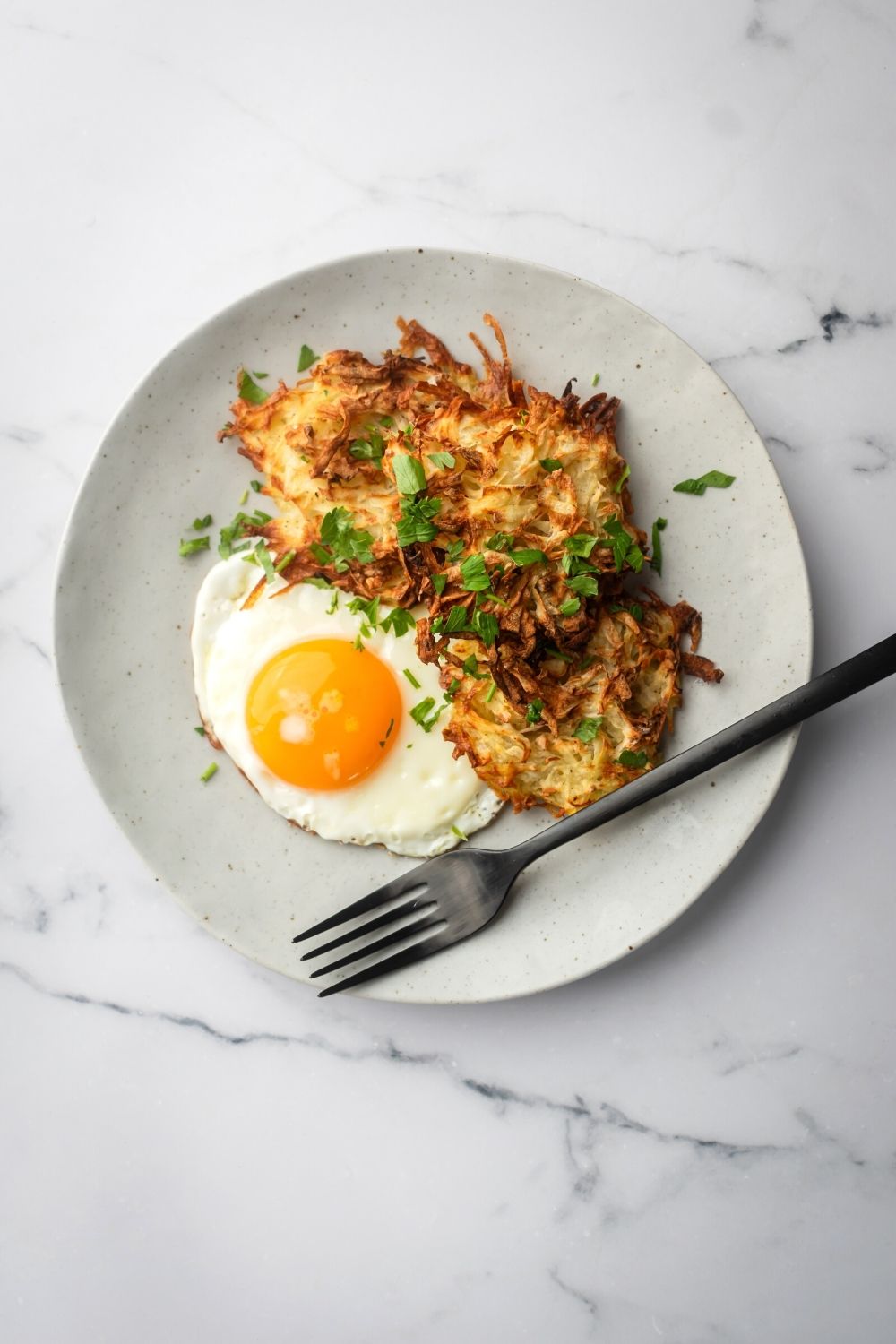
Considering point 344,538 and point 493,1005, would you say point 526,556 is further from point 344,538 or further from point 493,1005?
point 493,1005

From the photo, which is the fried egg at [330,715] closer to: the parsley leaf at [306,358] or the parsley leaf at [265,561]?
the parsley leaf at [265,561]

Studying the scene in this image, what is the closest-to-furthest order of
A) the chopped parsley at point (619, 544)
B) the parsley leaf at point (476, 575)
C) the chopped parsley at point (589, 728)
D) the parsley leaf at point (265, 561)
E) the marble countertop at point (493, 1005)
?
1. the parsley leaf at point (476, 575)
2. the chopped parsley at point (619, 544)
3. the chopped parsley at point (589, 728)
4. the parsley leaf at point (265, 561)
5. the marble countertop at point (493, 1005)

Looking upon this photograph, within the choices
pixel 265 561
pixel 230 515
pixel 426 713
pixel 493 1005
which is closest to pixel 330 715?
pixel 426 713

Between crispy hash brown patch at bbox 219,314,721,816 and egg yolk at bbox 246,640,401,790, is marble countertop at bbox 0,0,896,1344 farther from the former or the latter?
egg yolk at bbox 246,640,401,790

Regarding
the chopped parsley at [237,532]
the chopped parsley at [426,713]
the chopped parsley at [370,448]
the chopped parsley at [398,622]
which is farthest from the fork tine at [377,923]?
the chopped parsley at [370,448]

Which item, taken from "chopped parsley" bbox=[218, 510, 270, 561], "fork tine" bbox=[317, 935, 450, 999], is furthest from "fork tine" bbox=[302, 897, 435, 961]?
"chopped parsley" bbox=[218, 510, 270, 561]

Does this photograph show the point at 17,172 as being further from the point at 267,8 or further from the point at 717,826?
the point at 717,826
